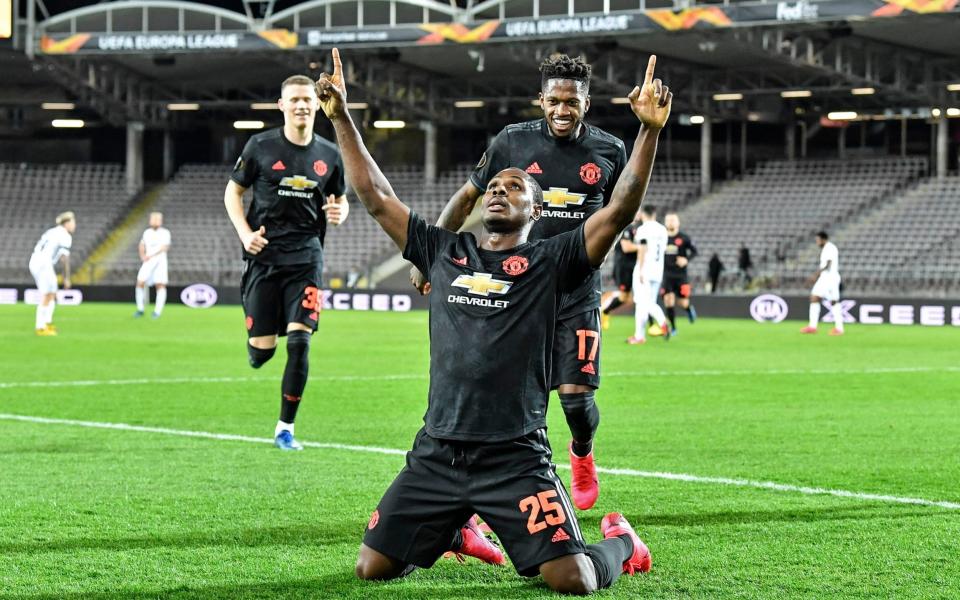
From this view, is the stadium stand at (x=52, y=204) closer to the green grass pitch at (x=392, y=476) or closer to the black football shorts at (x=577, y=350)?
the green grass pitch at (x=392, y=476)

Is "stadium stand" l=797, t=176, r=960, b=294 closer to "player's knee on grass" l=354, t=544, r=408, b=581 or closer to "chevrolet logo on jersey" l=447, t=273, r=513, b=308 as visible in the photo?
"chevrolet logo on jersey" l=447, t=273, r=513, b=308

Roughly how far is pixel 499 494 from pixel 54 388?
9062 mm

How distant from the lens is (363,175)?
545 cm

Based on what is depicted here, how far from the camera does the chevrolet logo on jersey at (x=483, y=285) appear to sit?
5.18 m

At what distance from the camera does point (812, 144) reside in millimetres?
45406

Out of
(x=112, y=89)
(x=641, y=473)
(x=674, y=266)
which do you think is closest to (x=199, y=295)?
(x=112, y=89)

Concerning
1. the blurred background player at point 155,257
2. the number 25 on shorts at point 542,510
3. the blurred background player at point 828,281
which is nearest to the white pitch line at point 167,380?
the number 25 on shorts at point 542,510

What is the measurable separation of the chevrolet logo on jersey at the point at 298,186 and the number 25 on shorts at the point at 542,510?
4.79m

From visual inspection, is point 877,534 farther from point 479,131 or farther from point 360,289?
point 479,131

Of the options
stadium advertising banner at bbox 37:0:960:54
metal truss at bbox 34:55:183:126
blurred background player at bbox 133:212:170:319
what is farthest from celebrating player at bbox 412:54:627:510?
metal truss at bbox 34:55:183:126

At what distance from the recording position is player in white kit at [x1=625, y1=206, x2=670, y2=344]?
67.1 feet

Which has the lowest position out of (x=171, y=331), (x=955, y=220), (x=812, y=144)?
(x=171, y=331)

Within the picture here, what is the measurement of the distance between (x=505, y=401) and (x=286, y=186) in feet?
15.0

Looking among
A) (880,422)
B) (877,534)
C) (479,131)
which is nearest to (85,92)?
(479,131)
